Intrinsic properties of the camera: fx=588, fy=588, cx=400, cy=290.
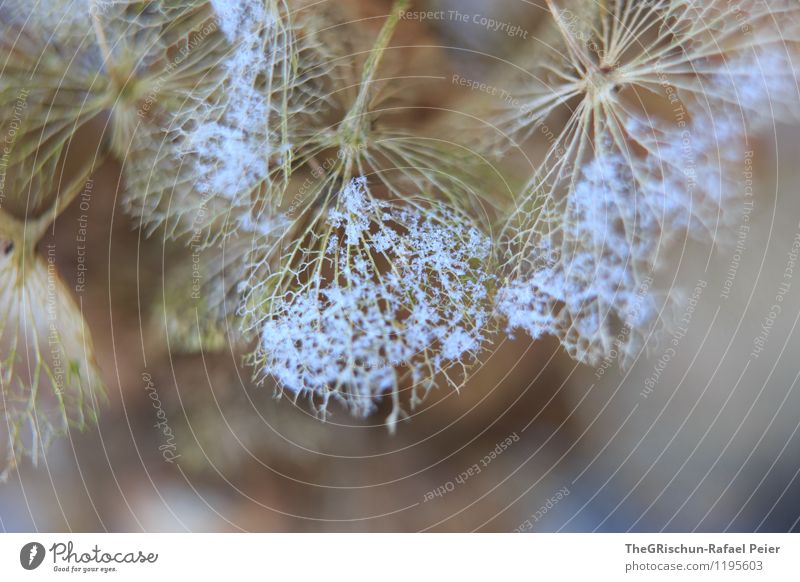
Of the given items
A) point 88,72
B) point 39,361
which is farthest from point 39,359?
point 88,72

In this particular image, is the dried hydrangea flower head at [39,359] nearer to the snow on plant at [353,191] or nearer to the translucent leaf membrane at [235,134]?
the snow on plant at [353,191]

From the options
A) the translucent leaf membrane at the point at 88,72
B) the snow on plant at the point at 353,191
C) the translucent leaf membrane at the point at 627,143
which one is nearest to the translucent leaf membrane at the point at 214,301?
the snow on plant at the point at 353,191

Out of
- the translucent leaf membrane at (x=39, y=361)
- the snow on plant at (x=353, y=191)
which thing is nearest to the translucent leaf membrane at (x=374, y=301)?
the snow on plant at (x=353, y=191)

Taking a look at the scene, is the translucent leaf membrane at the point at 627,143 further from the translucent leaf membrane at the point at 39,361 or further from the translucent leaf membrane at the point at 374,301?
the translucent leaf membrane at the point at 39,361

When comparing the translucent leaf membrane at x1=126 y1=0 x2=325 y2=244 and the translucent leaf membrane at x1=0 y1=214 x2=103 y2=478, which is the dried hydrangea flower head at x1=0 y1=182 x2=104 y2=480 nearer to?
the translucent leaf membrane at x1=0 y1=214 x2=103 y2=478

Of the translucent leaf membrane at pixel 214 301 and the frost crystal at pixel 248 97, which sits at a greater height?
the frost crystal at pixel 248 97
